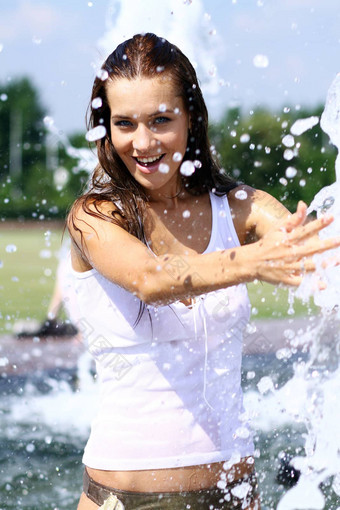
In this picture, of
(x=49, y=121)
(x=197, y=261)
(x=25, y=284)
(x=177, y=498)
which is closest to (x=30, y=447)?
(x=49, y=121)

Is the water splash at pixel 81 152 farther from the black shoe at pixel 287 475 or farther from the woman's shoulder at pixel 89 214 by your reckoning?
the black shoe at pixel 287 475

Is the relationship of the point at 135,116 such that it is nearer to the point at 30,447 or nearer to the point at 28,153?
the point at 30,447

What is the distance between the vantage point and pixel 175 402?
211 cm

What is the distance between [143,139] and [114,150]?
183 mm

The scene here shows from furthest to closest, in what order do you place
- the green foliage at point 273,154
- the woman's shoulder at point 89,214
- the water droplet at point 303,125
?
the green foliage at point 273,154 < the water droplet at point 303,125 < the woman's shoulder at point 89,214

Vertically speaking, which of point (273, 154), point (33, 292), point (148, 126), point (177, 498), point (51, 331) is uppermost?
point (273, 154)

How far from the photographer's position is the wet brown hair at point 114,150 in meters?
2.16

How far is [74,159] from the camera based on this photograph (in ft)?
139

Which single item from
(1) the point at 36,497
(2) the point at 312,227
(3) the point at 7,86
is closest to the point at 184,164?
(2) the point at 312,227

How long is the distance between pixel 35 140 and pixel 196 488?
59235mm

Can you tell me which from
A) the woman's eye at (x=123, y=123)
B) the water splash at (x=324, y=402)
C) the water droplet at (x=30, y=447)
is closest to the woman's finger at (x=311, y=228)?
the water splash at (x=324, y=402)

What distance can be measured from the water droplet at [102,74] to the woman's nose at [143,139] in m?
0.20

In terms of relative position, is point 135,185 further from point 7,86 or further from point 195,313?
point 7,86

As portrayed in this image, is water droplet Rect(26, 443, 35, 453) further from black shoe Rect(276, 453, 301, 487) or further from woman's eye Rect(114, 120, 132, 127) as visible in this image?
woman's eye Rect(114, 120, 132, 127)
